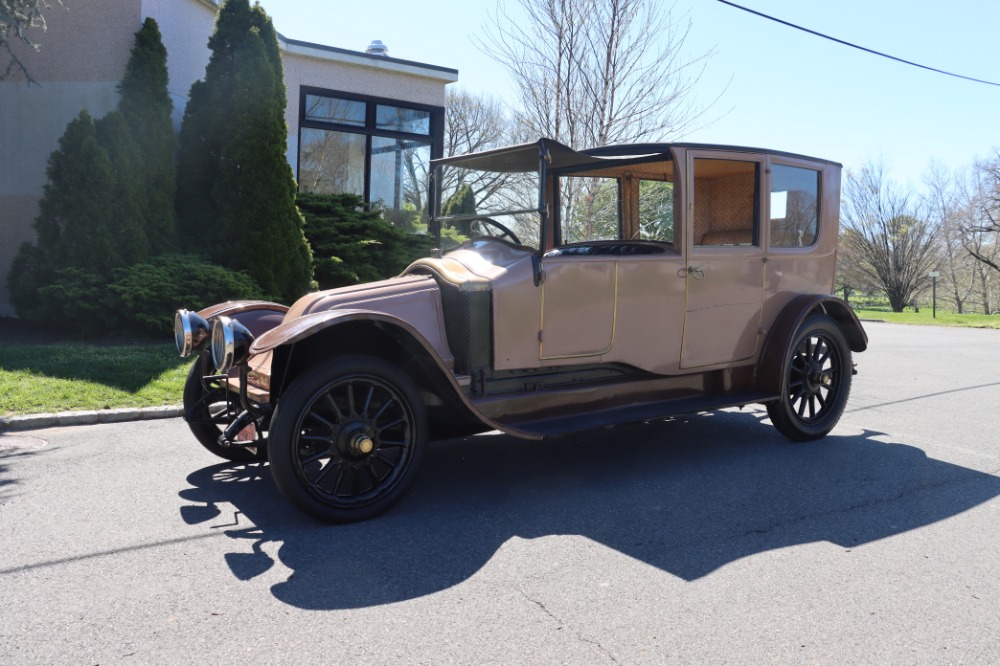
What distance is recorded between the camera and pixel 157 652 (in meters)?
2.82

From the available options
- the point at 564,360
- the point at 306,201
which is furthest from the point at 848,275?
the point at 564,360

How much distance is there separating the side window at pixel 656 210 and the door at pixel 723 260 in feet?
0.56

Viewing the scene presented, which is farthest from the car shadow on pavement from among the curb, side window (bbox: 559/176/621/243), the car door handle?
the curb

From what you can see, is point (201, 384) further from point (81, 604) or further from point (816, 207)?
point (816, 207)

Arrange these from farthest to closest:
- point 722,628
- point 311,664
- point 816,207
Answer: point 816,207 → point 722,628 → point 311,664

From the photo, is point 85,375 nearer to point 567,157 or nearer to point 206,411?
point 206,411

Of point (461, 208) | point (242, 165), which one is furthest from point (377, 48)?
point (461, 208)

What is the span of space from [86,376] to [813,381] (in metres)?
6.35

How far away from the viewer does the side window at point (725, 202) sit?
235 inches

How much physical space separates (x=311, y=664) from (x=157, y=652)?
0.55m

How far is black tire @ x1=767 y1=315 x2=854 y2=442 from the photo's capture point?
6.05 metres

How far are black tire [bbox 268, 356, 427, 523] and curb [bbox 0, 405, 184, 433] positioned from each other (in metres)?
2.96

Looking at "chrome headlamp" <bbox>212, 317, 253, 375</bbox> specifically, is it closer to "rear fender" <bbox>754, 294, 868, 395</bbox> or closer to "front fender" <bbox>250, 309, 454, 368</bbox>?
"front fender" <bbox>250, 309, 454, 368</bbox>

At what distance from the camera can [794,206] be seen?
→ 244 inches
